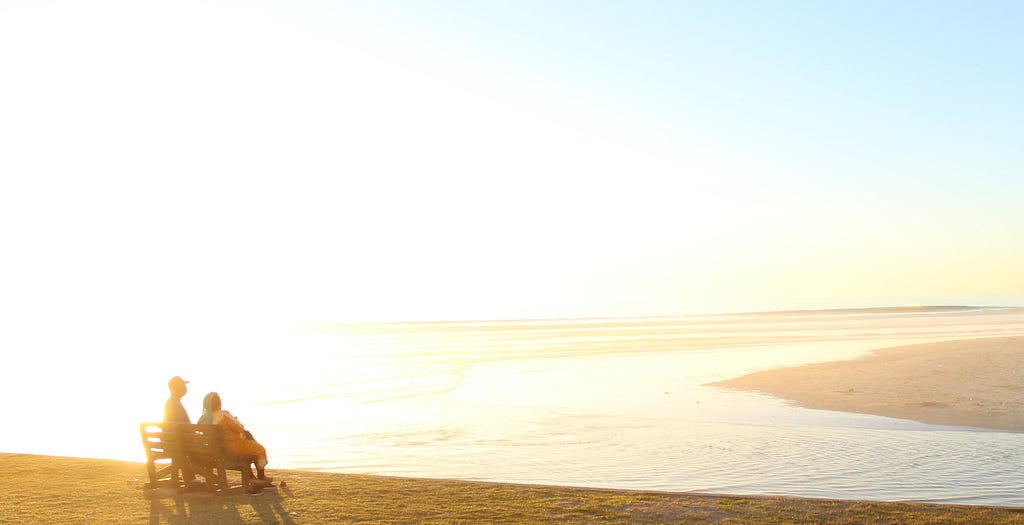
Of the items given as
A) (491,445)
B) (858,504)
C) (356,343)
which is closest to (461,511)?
(858,504)

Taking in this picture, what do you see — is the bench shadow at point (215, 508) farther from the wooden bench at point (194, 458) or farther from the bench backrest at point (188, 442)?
the bench backrest at point (188, 442)

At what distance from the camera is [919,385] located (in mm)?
25406

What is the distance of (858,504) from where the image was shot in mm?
10570

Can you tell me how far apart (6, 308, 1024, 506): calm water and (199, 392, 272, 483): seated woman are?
3.13 m

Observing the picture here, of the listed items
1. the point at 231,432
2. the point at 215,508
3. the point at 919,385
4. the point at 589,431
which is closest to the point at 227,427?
the point at 231,432

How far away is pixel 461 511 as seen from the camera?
34.5 feet

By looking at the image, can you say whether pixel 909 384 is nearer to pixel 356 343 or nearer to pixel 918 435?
pixel 918 435

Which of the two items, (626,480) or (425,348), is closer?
(626,480)

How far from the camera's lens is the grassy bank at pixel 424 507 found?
10.1 meters

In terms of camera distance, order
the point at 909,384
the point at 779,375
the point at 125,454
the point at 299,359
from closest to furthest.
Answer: the point at 125,454 → the point at 909,384 → the point at 779,375 → the point at 299,359

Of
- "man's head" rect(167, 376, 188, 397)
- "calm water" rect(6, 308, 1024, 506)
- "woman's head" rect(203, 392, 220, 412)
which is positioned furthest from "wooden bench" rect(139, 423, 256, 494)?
"calm water" rect(6, 308, 1024, 506)

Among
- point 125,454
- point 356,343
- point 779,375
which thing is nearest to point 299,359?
point 356,343

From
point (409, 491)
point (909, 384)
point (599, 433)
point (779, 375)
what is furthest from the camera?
point (779, 375)

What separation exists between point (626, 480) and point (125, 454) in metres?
9.49
